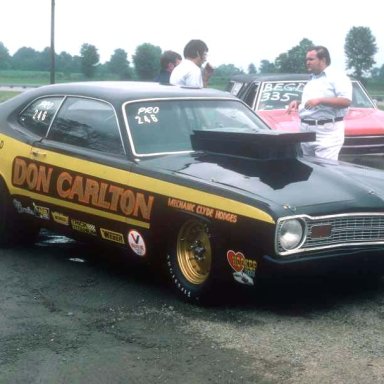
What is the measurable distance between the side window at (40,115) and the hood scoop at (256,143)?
1532mm

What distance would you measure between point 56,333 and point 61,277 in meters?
1.54

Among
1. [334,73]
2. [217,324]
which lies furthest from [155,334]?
[334,73]

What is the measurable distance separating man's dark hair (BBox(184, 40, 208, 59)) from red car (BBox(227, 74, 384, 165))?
1.51 meters

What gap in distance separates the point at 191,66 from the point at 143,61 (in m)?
13.4

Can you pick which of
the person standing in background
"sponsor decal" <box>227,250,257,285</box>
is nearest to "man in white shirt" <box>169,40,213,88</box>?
the person standing in background

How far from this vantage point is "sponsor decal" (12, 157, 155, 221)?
6.50 metres

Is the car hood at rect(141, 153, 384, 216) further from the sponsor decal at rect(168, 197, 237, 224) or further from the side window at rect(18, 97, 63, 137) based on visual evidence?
the side window at rect(18, 97, 63, 137)

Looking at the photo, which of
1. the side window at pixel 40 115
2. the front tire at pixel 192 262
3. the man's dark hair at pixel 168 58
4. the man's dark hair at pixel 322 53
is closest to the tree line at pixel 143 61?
the man's dark hair at pixel 168 58

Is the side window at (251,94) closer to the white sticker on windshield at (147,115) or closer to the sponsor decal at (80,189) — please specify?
the sponsor decal at (80,189)

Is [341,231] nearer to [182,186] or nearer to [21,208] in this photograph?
[182,186]

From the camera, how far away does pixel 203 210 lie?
5.96m

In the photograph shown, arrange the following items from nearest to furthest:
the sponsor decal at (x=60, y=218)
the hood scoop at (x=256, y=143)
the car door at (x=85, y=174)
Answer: the hood scoop at (x=256, y=143) < the car door at (x=85, y=174) < the sponsor decal at (x=60, y=218)

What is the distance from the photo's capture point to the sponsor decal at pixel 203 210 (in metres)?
5.79

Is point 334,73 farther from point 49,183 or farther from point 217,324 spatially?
point 217,324
